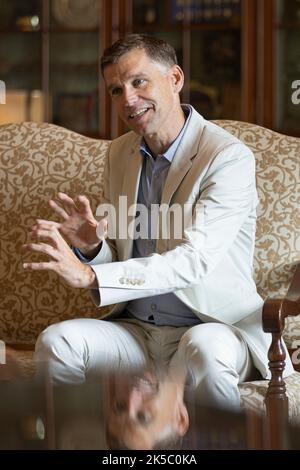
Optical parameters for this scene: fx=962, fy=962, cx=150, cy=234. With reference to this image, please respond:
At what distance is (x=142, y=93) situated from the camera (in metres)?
2.47

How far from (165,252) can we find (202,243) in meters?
0.10

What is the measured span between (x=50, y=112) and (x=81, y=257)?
5.89 feet

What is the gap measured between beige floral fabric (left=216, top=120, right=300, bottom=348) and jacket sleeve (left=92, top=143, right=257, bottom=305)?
213 mm

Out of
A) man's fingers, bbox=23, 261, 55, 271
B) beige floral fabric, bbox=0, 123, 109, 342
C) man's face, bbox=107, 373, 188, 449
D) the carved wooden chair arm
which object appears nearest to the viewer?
man's face, bbox=107, 373, 188, 449

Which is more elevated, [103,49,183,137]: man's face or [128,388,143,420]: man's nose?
[103,49,183,137]: man's face

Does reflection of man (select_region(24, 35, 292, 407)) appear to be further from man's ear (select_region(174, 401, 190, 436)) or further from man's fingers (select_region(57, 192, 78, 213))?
man's ear (select_region(174, 401, 190, 436))

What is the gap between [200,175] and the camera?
7.83 ft

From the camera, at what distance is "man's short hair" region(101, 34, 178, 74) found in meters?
2.46

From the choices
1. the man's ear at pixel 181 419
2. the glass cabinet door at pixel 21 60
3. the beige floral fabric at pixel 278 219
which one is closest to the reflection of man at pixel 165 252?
the beige floral fabric at pixel 278 219

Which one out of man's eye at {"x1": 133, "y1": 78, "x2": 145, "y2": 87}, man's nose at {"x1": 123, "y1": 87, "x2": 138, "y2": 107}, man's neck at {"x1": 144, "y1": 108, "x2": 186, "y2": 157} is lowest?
man's neck at {"x1": 144, "y1": 108, "x2": 186, "y2": 157}

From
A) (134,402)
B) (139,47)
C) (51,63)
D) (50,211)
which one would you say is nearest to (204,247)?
(139,47)

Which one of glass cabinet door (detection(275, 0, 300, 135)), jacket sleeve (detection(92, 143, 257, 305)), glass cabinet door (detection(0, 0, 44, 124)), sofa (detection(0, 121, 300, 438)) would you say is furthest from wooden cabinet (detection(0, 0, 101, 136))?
jacket sleeve (detection(92, 143, 257, 305))

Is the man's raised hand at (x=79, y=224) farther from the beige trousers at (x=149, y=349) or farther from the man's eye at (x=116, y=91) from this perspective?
the man's eye at (x=116, y=91)

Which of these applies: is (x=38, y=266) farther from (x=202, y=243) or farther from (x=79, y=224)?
(x=202, y=243)
